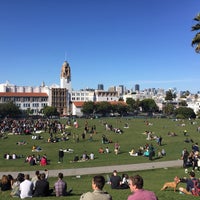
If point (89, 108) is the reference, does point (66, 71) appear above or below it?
above

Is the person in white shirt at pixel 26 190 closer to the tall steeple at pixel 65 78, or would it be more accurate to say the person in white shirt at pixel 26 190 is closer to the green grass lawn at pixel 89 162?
the green grass lawn at pixel 89 162

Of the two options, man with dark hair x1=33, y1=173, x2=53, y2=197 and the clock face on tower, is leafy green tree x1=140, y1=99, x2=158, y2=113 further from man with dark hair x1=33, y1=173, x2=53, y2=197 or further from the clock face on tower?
man with dark hair x1=33, y1=173, x2=53, y2=197

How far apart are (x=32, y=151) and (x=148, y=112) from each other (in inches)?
5289

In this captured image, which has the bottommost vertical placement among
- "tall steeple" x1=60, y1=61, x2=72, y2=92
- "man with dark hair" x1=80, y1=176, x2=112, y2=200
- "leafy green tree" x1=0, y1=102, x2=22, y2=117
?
"man with dark hair" x1=80, y1=176, x2=112, y2=200

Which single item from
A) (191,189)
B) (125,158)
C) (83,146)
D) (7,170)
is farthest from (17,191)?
(83,146)

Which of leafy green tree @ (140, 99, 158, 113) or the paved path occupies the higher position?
leafy green tree @ (140, 99, 158, 113)

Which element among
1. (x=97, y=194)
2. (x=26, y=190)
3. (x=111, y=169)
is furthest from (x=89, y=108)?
(x=97, y=194)

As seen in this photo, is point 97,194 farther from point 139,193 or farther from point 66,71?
point 66,71

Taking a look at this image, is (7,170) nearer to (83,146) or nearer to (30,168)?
(30,168)

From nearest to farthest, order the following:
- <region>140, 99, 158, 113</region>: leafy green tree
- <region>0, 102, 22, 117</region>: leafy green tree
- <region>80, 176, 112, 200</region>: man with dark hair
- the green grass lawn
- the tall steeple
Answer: <region>80, 176, 112, 200</region>: man with dark hair
the green grass lawn
<region>0, 102, 22, 117</region>: leafy green tree
<region>140, 99, 158, 113</region>: leafy green tree
the tall steeple

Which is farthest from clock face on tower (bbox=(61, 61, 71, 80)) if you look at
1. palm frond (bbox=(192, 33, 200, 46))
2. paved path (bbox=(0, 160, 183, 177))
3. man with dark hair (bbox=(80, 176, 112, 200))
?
man with dark hair (bbox=(80, 176, 112, 200))

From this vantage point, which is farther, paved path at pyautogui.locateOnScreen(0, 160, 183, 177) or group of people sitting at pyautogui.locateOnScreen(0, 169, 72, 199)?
paved path at pyautogui.locateOnScreen(0, 160, 183, 177)

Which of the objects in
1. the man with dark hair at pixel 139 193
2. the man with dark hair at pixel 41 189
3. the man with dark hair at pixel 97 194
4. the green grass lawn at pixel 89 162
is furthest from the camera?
the green grass lawn at pixel 89 162

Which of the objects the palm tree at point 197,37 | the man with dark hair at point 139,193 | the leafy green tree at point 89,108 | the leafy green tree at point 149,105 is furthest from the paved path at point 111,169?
the leafy green tree at point 149,105
